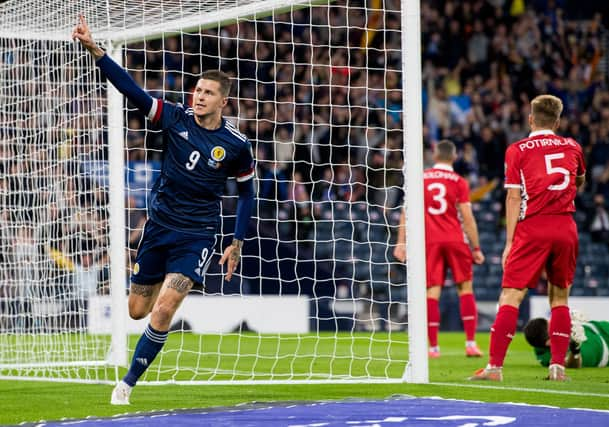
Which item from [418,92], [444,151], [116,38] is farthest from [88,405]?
[444,151]

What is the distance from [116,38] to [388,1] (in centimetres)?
1381

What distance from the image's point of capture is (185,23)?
9.91m

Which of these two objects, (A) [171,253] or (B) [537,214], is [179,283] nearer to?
(A) [171,253]

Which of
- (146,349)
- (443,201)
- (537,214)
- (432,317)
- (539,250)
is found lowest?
(432,317)

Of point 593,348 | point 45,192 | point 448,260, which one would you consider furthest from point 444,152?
point 45,192

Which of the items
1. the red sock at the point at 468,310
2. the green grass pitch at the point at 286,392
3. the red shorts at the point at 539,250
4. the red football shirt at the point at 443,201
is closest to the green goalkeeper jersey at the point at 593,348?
the green grass pitch at the point at 286,392

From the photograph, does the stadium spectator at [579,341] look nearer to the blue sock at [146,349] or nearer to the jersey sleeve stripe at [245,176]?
the jersey sleeve stripe at [245,176]

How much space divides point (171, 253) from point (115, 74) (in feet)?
3.83

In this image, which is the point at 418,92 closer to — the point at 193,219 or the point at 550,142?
the point at 550,142

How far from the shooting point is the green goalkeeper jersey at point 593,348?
1053 centimetres

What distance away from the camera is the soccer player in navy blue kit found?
23.5ft

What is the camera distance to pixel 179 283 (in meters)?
7.10

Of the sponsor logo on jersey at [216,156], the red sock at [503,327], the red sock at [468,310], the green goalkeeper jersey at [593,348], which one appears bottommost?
the green goalkeeper jersey at [593,348]

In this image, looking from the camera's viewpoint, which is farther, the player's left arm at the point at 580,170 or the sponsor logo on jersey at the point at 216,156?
the player's left arm at the point at 580,170
